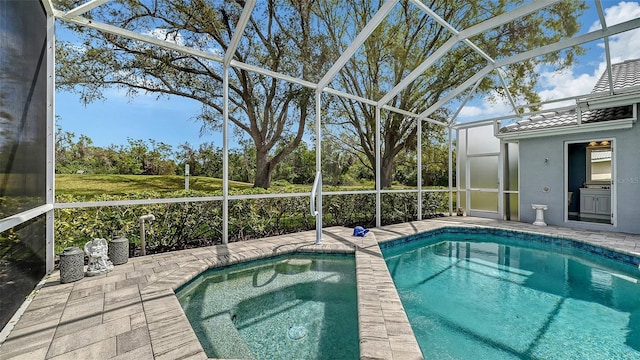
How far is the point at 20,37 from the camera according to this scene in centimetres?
283

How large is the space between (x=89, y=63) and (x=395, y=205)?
8871mm

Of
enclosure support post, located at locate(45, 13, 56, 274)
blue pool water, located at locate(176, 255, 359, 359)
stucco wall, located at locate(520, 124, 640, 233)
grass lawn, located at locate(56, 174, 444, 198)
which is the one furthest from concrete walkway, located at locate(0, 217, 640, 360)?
stucco wall, located at locate(520, 124, 640, 233)

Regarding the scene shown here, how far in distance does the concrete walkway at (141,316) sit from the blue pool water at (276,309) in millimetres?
268

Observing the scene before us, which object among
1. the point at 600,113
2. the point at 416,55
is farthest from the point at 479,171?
the point at 416,55

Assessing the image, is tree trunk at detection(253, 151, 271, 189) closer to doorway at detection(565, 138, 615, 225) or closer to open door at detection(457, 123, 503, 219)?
open door at detection(457, 123, 503, 219)

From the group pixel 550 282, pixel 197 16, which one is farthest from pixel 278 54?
pixel 550 282

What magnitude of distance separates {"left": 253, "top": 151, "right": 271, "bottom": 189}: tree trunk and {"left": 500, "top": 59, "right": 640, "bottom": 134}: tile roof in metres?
8.10

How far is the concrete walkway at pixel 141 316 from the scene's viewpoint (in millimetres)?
2156

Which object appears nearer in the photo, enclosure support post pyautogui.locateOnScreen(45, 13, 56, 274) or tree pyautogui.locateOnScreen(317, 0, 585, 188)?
enclosure support post pyautogui.locateOnScreen(45, 13, 56, 274)

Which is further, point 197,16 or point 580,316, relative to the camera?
point 197,16

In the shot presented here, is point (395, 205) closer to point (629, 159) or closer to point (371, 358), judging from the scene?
point (629, 159)

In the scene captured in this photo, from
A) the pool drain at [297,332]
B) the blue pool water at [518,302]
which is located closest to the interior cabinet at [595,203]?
the blue pool water at [518,302]

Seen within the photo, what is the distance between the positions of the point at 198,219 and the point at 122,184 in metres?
1.59

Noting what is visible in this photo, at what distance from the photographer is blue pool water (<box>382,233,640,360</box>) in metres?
2.90
